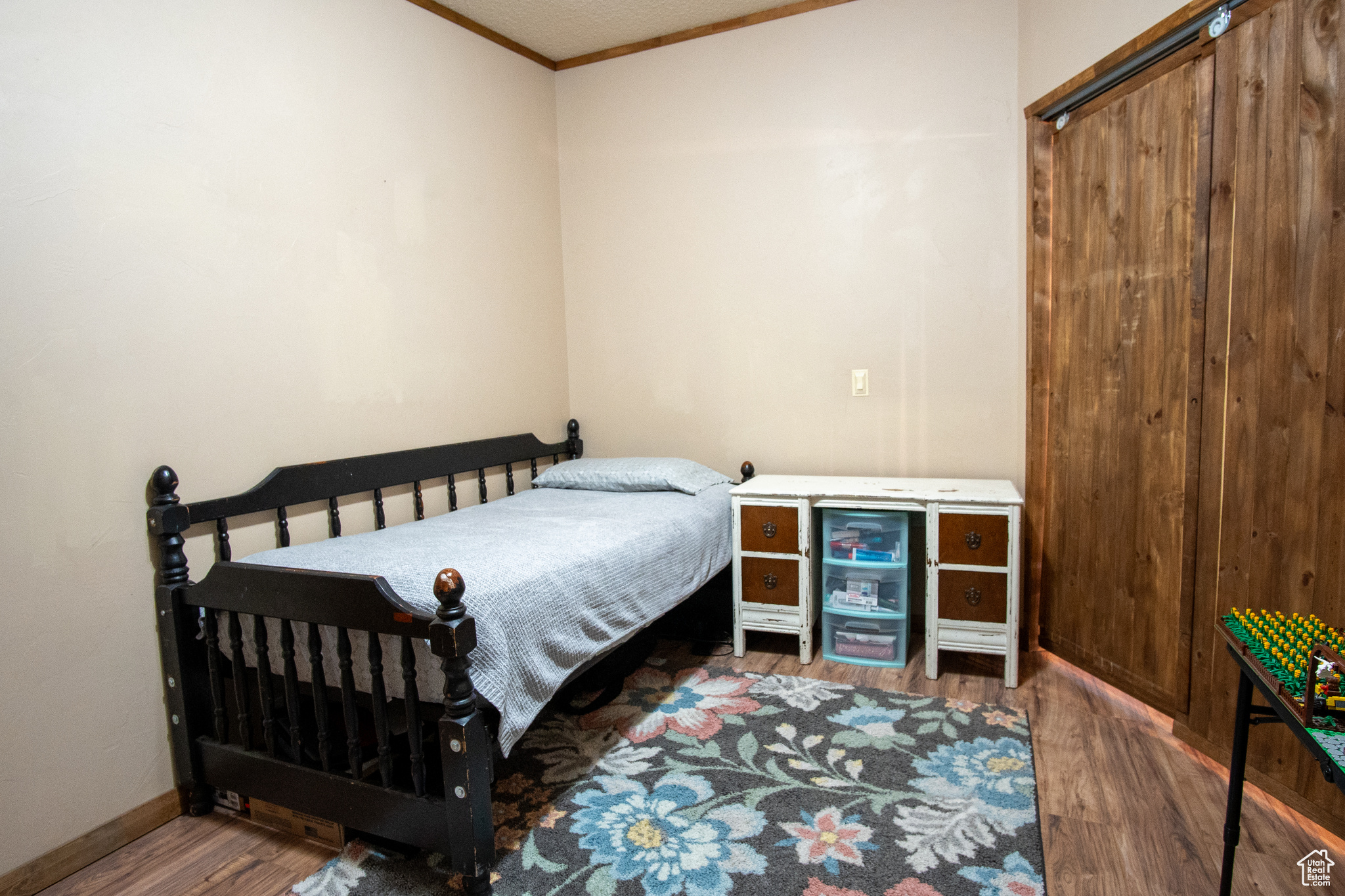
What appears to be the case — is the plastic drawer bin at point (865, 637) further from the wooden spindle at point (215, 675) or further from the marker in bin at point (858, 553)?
the wooden spindle at point (215, 675)

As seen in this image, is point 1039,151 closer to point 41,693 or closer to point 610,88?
point 610,88

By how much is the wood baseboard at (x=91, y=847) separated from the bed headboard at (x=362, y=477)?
62 centimetres

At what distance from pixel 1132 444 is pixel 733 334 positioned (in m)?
1.57

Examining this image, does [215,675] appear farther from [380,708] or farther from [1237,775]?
[1237,775]

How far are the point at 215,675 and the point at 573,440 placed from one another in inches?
76.6

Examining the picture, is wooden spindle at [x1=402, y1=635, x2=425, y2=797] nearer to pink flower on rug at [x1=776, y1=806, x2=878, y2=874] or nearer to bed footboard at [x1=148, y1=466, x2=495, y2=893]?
bed footboard at [x1=148, y1=466, x2=495, y2=893]

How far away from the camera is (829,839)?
5.46ft

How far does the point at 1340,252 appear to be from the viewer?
1.54 meters

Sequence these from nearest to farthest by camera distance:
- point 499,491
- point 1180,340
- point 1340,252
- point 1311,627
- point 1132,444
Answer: point 1311,627 → point 1340,252 → point 1180,340 → point 1132,444 → point 499,491

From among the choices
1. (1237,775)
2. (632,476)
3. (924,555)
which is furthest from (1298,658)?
(632,476)

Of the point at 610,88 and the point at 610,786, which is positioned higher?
the point at 610,88

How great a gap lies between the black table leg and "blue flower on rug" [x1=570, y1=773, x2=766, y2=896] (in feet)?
2.77

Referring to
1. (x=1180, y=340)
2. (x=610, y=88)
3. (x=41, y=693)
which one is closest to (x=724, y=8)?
(x=610, y=88)

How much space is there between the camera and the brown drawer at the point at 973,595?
96.3 inches
